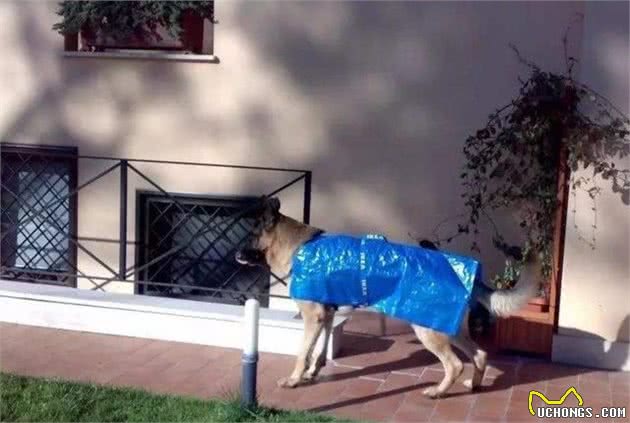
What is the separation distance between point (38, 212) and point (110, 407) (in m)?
3.41

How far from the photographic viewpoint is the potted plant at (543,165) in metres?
5.95

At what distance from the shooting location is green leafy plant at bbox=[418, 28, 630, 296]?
5.94 m

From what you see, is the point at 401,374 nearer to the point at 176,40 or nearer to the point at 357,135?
the point at 357,135

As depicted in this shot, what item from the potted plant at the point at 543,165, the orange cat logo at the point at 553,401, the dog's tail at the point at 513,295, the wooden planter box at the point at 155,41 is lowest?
the orange cat logo at the point at 553,401

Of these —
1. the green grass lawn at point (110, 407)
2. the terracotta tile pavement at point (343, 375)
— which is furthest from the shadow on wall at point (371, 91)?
the green grass lawn at point (110, 407)

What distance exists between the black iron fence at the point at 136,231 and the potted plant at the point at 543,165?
61.4 inches

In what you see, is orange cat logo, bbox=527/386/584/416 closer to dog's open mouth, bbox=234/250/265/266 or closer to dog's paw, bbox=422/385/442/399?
dog's paw, bbox=422/385/442/399

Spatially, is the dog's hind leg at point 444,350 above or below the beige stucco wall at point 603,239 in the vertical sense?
below

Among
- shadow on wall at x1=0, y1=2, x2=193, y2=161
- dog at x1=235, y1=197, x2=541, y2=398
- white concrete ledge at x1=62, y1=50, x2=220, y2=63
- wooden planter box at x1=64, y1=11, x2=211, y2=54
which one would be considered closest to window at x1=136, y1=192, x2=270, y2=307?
shadow on wall at x1=0, y1=2, x2=193, y2=161

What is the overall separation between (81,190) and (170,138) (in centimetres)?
94

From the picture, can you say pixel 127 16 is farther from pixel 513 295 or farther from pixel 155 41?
A: pixel 513 295

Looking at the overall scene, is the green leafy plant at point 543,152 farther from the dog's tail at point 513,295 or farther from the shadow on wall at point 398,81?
the dog's tail at point 513,295

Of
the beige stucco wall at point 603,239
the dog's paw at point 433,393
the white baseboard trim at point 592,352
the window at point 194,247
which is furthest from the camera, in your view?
the window at point 194,247

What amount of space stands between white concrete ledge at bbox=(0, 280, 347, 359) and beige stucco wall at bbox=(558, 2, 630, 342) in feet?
5.27
